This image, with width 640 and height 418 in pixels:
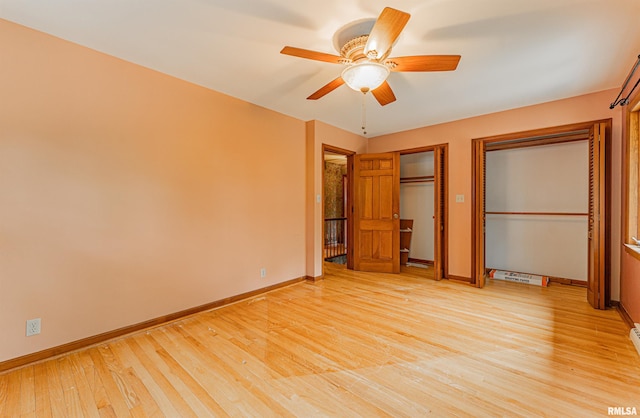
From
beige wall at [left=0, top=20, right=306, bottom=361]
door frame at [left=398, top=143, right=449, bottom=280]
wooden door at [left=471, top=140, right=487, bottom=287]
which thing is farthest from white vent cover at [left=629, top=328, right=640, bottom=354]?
beige wall at [left=0, top=20, right=306, bottom=361]

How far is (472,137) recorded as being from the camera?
412 centimetres

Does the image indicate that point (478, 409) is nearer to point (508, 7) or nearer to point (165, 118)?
point (508, 7)

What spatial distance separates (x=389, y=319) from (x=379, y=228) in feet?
7.26

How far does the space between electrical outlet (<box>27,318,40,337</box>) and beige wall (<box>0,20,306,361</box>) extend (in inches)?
1.3

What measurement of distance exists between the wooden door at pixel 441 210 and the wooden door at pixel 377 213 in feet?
2.13

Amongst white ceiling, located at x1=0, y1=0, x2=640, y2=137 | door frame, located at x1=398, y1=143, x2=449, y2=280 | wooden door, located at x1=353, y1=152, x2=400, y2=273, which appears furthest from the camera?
wooden door, located at x1=353, y1=152, x2=400, y2=273

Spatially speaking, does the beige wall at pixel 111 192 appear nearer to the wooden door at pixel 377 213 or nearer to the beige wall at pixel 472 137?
the wooden door at pixel 377 213

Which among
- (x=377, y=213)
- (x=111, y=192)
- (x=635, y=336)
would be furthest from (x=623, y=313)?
(x=111, y=192)

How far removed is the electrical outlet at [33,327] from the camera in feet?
6.77

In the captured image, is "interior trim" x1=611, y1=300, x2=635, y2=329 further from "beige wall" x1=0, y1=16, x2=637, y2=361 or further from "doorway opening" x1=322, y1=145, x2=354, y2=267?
"doorway opening" x1=322, y1=145, x2=354, y2=267

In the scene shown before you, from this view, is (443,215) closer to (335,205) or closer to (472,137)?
(472,137)

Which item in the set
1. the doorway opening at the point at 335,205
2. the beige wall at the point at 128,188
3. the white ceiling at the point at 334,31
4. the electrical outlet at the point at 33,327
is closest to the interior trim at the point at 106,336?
the beige wall at the point at 128,188

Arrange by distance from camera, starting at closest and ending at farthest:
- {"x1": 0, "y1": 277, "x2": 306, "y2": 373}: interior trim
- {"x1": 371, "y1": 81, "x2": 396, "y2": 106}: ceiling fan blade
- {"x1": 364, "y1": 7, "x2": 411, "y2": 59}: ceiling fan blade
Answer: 1. {"x1": 364, "y1": 7, "x2": 411, "y2": 59}: ceiling fan blade
2. {"x1": 0, "y1": 277, "x2": 306, "y2": 373}: interior trim
3. {"x1": 371, "y1": 81, "x2": 396, "y2": 106}: ceiling fan blade

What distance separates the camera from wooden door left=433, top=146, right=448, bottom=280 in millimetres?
4406
